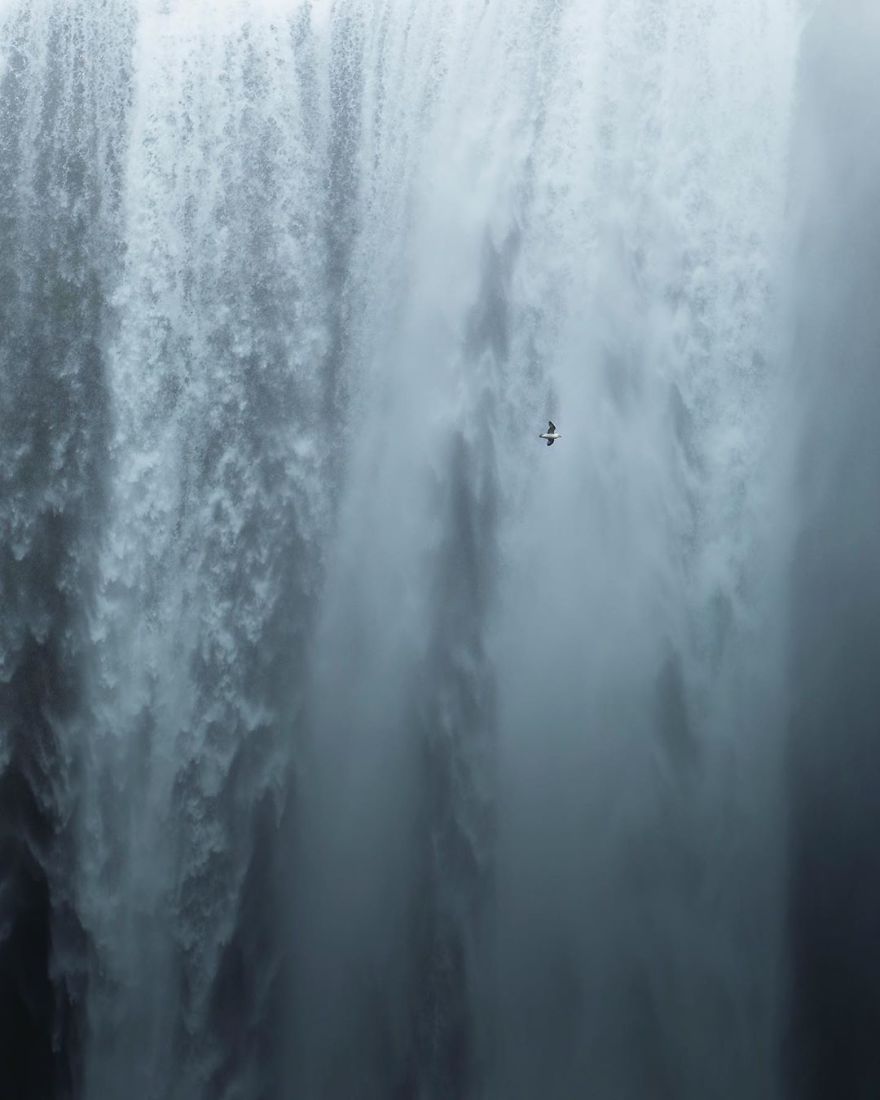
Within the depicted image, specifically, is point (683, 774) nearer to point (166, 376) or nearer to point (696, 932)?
point (696, 932)

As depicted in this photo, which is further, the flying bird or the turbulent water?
the turbulent water

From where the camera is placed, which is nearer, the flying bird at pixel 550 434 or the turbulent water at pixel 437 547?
the flying bird at pixel 550 434

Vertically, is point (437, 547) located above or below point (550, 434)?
below

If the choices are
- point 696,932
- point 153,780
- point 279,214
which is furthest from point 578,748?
point 279,214

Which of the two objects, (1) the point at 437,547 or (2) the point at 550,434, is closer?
(2) the point at 550,434
